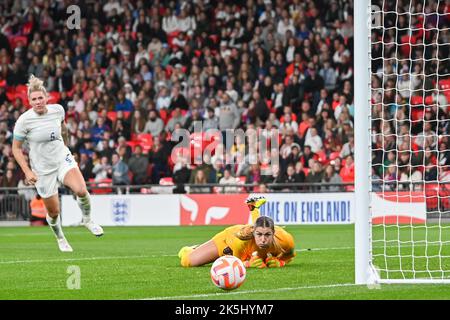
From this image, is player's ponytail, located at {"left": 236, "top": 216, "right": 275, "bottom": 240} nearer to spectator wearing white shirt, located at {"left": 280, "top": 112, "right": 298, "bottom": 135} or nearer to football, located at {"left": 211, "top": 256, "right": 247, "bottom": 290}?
football, located at {"left": 211, "top": 256, "right": 247, "bottom": 290}

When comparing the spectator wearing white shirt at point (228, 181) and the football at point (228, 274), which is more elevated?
the spectator wearing white shirt at point (228, 181)

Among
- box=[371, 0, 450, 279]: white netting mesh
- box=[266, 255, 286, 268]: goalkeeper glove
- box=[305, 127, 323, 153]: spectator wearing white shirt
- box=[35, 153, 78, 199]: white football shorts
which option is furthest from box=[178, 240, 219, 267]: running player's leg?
box=[305, 127, 323, 153]: spectator wearing white shirt

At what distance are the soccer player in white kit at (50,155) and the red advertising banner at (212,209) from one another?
9954 mm

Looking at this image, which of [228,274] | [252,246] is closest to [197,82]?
[252,246]

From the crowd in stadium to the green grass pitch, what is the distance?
6755 mm

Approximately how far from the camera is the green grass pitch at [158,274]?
917 centimetres

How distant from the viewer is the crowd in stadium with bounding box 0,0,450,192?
25766 millimetres

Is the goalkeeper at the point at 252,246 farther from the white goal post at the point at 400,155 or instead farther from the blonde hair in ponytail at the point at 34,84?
the blonde hair in ponytail at the point at 34,84

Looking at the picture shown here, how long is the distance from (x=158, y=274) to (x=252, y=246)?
116 centimetres

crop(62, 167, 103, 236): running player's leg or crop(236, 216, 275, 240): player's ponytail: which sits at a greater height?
crop(62, 167, 103, 236): running player's leg

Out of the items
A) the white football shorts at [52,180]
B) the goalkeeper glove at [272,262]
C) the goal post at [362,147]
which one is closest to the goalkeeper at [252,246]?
the goalkeeper glove at [272,262]

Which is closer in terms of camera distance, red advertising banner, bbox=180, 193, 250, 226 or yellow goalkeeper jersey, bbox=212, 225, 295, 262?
yellow goalkeeper jersey, bbox=212, 225, 295, 262

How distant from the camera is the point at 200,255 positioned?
1217 cm
